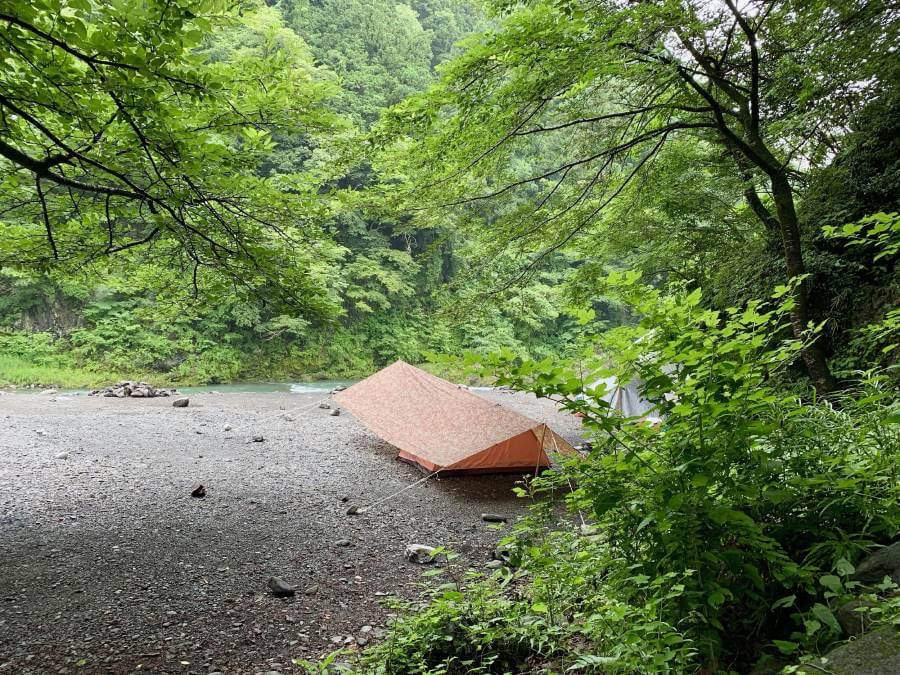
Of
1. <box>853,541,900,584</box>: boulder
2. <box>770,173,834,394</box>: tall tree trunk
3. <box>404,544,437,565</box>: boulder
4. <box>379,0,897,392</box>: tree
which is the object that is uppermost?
<box>379,0,897,392</box>: tree

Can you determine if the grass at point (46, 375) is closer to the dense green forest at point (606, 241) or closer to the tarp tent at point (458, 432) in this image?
the tarp tent at point (458, 432)

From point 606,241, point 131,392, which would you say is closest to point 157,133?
point 606,241

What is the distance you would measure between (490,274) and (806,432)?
3.73 metres

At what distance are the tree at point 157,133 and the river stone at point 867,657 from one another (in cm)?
369

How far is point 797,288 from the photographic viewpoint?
4.20 metres

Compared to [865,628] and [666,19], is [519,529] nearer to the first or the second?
[865,628]

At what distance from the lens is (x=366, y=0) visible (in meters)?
29.5

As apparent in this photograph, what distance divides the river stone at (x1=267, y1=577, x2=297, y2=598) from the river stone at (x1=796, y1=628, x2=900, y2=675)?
361cm

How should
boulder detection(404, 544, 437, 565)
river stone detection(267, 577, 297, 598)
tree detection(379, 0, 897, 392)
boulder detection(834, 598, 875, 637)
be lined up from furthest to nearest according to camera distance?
boulder detection(404, 544, 437, 565) < river stone detection(267, 577, 297, 598) < tree detection(379, 0, 897, 392) < boulder detection(834, 598, 875, 637)

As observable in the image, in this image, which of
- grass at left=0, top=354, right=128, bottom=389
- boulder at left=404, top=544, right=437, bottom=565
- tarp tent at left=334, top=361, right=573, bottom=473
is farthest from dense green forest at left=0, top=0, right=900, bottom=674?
grass at left=0, top=354, right=128, bottom=389

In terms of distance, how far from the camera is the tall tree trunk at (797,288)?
411 centimetres

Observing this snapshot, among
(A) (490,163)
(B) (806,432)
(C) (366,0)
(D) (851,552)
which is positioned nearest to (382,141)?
(A) (490,163)

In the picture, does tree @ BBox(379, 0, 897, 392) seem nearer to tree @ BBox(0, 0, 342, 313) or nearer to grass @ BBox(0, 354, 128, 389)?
tree @ BBox(0, 0, 342, 313)

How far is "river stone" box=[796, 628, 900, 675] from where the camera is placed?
4.22ft
